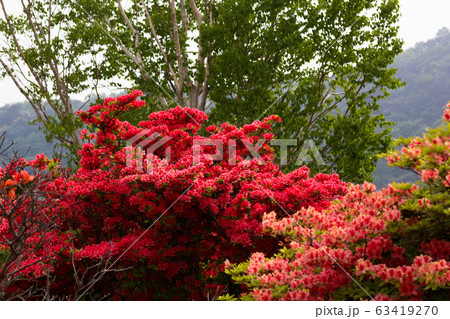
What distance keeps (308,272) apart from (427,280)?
3.00ft

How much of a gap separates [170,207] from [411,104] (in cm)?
5174

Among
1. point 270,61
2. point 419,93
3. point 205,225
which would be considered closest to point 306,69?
point 270,61

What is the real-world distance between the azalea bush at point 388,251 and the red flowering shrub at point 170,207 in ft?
6.51

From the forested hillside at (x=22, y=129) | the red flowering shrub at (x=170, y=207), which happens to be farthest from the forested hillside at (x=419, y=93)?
the forested hillside at (x=22, y=129)

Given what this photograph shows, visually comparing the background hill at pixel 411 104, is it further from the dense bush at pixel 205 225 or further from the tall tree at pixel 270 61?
the dense bush at pixel 205 225

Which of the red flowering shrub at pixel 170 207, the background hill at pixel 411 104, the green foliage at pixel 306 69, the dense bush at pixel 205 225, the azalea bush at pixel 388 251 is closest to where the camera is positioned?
the azalea bush at pixel 388 251

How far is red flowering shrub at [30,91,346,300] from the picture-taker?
16.9 ft

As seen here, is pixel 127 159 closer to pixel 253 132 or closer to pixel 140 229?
pixel 140 229

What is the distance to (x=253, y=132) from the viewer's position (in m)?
6.90

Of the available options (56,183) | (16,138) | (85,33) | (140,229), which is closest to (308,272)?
(140,229)

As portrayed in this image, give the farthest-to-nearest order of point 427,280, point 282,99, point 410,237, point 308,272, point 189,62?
point 189,62 → point 282,99 → point 308,272 → point 410,237 → point 427,280

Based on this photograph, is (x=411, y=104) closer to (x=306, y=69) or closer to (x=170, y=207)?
(x=306, y=69)

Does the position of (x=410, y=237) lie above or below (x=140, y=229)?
above

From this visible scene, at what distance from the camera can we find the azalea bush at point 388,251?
8.75 feet
